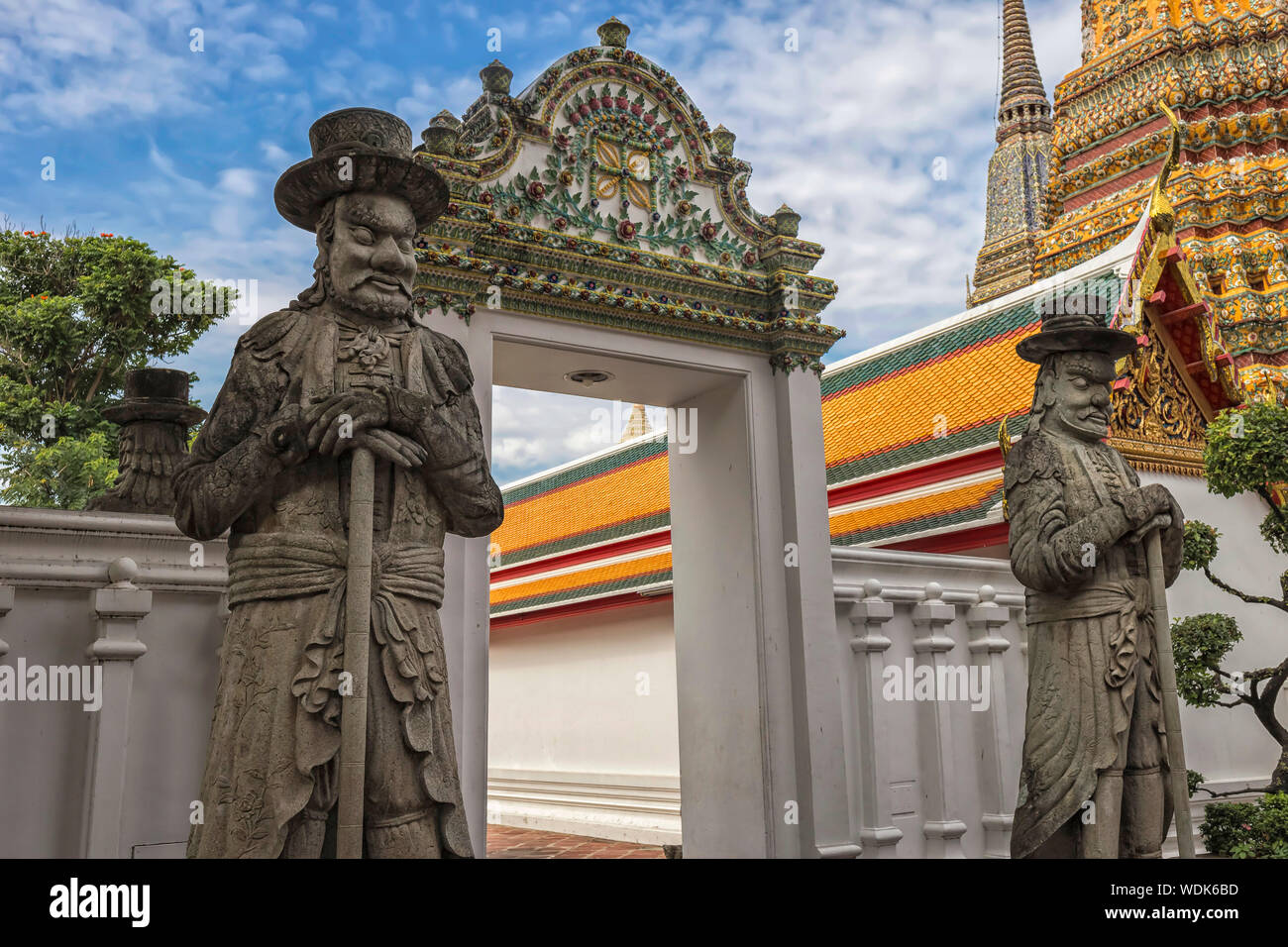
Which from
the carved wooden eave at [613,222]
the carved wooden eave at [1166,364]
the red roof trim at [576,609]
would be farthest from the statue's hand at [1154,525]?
the red roof trim at [576,609]

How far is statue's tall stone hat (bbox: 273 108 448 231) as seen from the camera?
4078 mm

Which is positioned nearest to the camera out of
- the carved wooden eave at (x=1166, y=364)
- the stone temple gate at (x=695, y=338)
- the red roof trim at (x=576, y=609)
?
the stone temple gate at (x=695, y=338)

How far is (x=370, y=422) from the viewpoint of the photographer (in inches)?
149

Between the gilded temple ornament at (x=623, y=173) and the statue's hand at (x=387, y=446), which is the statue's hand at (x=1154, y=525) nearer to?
the statue's hand at (x=387, y=446)

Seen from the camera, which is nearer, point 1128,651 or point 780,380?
point 1128,651

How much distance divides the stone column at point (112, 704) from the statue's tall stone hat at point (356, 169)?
207cm

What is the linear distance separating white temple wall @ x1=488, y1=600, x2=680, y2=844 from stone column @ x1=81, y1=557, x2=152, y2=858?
21.5ft

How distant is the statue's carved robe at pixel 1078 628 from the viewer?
17.0 ft

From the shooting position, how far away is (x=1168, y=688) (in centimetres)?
518

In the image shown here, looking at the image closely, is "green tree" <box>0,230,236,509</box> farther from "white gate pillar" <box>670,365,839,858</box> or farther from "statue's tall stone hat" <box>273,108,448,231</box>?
"statue's tall stone hat" <box>273,108,448,231</box>

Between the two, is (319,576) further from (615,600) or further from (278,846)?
A: (615,600)

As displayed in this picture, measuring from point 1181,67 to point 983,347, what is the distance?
7791 millimetres

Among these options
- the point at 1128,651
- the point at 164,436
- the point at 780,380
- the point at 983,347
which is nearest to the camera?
the point at 1128,651
